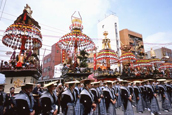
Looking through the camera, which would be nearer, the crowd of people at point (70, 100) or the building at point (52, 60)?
the crowd of people at point (70, 100)

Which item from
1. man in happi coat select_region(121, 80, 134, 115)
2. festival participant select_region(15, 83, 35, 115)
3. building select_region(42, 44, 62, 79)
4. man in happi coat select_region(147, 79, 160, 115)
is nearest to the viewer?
festival participant select_region(15, 83, 35, 115)

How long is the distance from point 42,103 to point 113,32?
33526 millimetres

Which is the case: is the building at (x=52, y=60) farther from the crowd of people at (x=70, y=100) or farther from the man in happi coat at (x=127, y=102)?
the man in happi coat at (x=127, y=102)

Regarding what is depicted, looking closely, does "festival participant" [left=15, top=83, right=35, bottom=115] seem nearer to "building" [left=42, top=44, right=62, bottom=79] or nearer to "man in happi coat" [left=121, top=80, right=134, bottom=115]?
"man in happi coat" [left=121, top=80, right=134, bottom=115]

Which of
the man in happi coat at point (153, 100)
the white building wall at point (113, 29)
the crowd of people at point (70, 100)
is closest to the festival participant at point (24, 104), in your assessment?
the crowd of people at point (70, 100)

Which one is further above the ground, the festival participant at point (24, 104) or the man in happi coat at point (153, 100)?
the festival participant at point (24, 104)

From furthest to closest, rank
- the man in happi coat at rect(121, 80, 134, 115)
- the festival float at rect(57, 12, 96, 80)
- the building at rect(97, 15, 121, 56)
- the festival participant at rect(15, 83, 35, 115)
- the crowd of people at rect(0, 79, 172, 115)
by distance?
the building at rect(97, 15, 121, 56), the festival float at rect(57, 12, 96, 80), the man in happi coat at rect(121, 80, 134, 115), the crowd of people at rect(0, 79, 172, 115), the festival participant at rect(15, 83, 35, 115)

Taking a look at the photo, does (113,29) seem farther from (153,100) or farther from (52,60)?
(153,100)

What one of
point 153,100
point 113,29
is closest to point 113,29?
point 113,29

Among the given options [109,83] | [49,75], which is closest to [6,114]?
[109,83]

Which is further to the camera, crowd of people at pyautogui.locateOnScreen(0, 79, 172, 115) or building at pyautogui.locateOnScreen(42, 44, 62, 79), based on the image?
building at pyautogui.locateOnScreen(42, 44, 62, 79)

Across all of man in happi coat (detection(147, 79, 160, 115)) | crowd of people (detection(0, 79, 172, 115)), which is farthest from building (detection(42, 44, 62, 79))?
man in happi coat (detection(147, 79, 160, 115))

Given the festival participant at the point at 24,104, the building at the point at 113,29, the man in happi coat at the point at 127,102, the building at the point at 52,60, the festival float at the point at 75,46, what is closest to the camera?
the festival participant at the point at 24,104

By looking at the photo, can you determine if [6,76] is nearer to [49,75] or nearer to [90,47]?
[90,47]
